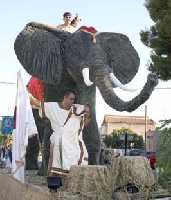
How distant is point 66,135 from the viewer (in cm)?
862

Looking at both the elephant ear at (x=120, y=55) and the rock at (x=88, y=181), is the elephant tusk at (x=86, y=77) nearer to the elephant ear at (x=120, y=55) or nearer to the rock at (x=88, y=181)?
the elephant ear at (x=120, y=55)

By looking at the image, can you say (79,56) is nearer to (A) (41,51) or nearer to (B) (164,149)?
(A) (41,51)

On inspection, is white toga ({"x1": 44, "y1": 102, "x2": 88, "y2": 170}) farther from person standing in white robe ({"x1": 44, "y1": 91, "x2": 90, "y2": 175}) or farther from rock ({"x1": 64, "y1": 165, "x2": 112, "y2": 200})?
rock ({"x1": 64, "y1": 165, "x2": 112, "y2": 200})

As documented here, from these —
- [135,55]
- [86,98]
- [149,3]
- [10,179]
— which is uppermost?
[149,3]

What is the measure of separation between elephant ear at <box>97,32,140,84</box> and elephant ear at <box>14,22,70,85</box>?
0.77m

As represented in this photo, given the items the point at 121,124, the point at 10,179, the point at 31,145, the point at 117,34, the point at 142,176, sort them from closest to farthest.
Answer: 1. the point at 142,176
2. the point at 10,179
3. the point at 117,34
4. the point at 31,145
5. the point at 121,124

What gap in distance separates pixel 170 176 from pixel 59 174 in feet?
9.38

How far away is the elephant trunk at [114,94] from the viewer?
297 inches

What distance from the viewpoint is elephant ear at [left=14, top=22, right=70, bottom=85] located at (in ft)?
32.7

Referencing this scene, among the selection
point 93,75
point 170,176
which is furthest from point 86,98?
point 170,176

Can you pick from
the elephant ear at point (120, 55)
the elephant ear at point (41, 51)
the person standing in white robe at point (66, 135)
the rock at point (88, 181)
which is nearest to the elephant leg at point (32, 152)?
the elephant ear at point (41, 51)

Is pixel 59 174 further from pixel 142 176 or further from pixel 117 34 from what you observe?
pixel 117 34

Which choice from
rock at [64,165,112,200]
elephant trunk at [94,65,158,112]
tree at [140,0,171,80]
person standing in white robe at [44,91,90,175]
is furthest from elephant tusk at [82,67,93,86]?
tree at [140,0,171,80]

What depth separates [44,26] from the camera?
34.3 feet
